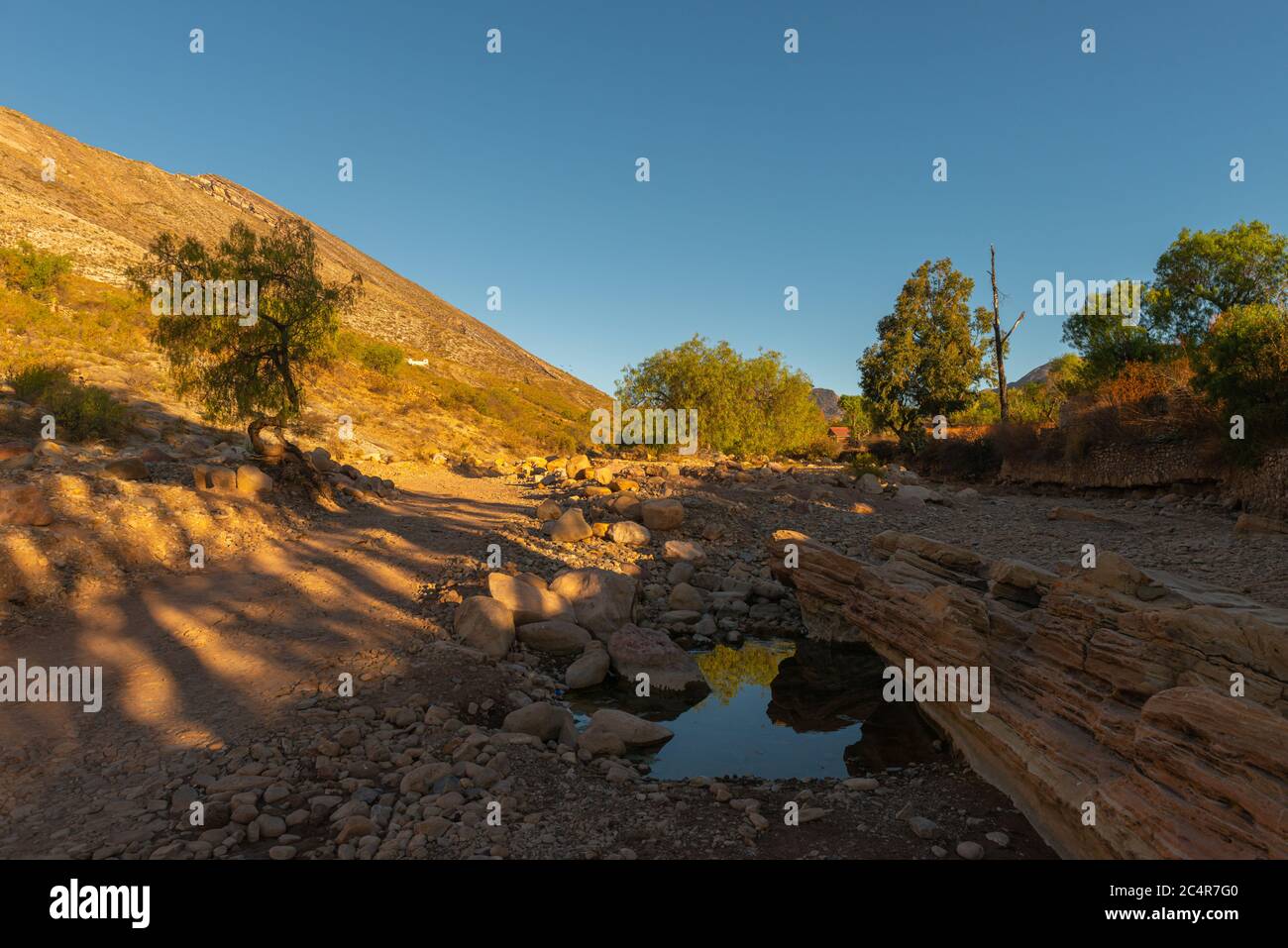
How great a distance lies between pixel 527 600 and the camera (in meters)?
10.9

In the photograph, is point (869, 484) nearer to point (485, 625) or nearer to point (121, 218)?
point (485, 625)

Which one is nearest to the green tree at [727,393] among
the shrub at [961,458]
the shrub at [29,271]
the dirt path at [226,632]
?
the shrub at [961,458]

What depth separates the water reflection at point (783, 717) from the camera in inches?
305

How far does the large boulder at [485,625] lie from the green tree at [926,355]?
3497 centimetres

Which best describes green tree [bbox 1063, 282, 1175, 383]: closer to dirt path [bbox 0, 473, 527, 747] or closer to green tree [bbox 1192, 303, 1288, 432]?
green tree [bbox 1192, 303, 1288, 432]

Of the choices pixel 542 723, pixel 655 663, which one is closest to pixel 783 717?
pixel 655 663

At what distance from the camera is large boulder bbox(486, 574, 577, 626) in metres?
10.7

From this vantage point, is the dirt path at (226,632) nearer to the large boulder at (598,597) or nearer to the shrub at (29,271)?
the large boulder at (598,597)

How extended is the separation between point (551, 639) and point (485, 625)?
46.6 inches

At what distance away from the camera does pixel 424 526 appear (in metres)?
16.5

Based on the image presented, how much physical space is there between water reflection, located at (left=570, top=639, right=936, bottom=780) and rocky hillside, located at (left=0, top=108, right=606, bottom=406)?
154 feet
